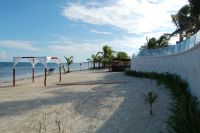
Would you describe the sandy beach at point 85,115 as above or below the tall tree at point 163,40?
below

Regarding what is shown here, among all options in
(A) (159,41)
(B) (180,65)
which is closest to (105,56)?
(A) (159,41)

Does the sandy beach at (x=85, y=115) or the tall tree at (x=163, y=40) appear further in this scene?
the tall tree at (x=163, y=40)

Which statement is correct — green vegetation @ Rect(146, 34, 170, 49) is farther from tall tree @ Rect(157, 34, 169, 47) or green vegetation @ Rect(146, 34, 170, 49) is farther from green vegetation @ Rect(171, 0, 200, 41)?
green vegetation @ Rect(171, 0, 200, 41)

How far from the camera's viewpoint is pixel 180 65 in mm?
16734

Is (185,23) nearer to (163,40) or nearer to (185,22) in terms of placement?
(185,22)

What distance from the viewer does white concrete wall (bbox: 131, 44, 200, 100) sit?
11132 mm

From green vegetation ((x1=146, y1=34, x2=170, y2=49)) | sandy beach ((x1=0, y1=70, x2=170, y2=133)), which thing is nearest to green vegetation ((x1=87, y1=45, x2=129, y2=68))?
green vegetation ((x1=146, y1=34, x2=170, y2=49))

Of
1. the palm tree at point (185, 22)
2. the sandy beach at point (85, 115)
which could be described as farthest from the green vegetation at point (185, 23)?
the sandy beach at point (85, 115)

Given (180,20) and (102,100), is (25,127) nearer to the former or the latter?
(102,100)

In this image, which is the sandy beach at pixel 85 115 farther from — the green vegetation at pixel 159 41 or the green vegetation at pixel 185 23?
the green vegetation at pixel 159 41

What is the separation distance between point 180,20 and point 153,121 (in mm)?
28151

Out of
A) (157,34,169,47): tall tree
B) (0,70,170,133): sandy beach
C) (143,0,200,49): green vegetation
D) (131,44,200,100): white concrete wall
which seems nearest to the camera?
(0,70,170,133): sandy beach

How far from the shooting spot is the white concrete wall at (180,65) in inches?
438

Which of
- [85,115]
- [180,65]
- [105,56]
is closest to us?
[85,115]
